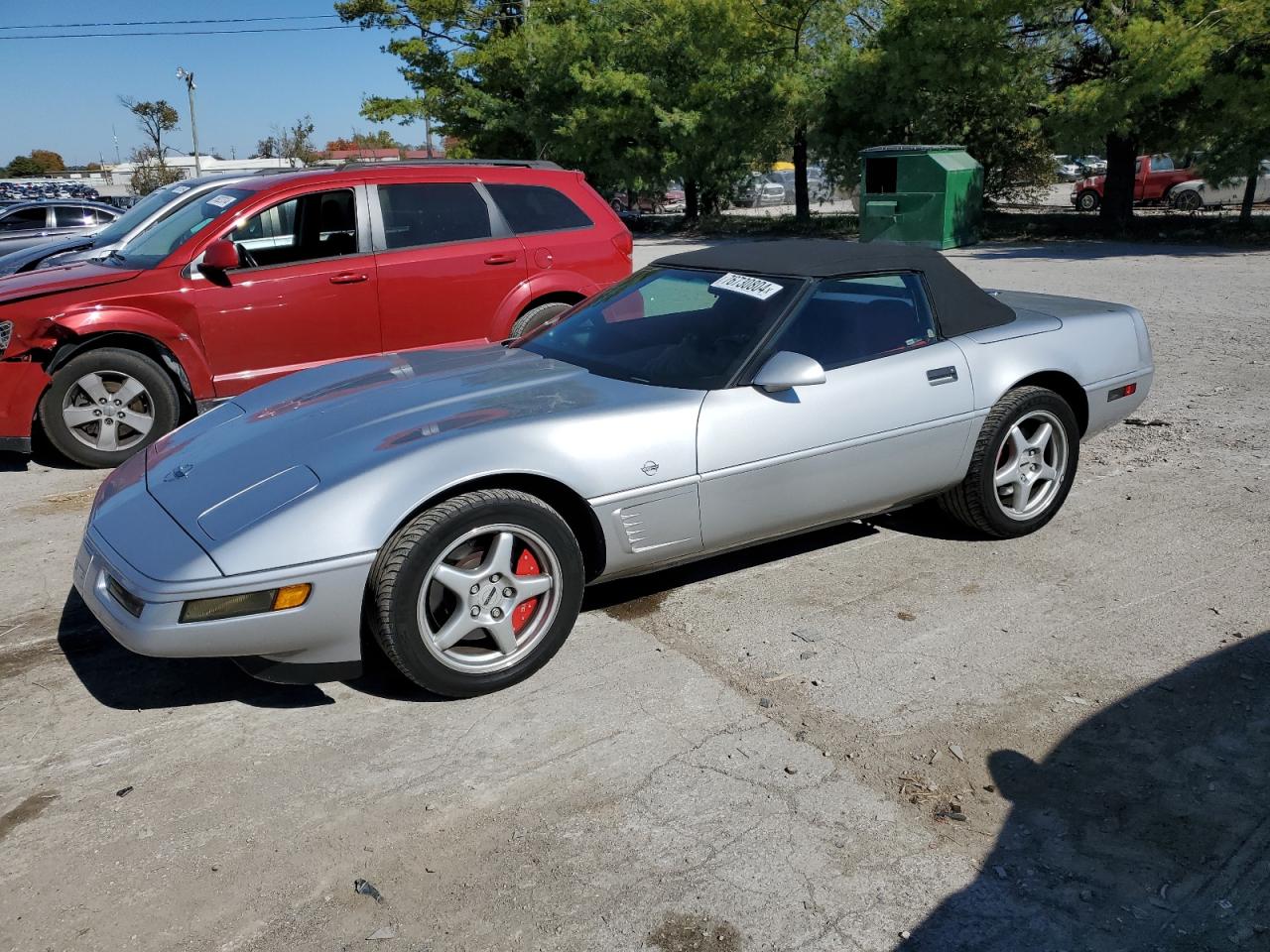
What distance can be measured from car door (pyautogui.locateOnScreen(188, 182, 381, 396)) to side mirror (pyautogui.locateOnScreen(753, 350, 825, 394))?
12.0ft

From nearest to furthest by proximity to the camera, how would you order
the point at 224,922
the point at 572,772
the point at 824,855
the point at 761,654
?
the point at 224,922 → the point at 824,855 → the point at 572,772 → the point at 761,654

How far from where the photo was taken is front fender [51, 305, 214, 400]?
6.25m

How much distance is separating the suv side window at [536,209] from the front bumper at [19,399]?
122 inches

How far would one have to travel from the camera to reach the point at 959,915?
101 inches

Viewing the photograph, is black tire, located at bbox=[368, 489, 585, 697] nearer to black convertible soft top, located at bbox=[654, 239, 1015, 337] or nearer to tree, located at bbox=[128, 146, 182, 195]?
black convertible soft top, located at bbox=[654, 239, 1015, 337]

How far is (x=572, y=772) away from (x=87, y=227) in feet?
54.1

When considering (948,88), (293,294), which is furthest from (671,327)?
(948,88)

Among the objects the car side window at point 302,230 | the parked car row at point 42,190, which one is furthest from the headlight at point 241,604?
the parked car row at point 42,190

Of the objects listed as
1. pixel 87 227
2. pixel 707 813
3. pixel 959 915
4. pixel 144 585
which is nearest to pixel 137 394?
pixel 144 585

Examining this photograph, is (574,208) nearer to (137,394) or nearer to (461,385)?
(137,394)

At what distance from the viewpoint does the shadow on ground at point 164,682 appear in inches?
144

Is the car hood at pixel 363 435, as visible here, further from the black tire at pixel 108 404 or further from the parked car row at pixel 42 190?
the parked car row at pixel 42 190

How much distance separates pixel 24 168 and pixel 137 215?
8737 centimetres

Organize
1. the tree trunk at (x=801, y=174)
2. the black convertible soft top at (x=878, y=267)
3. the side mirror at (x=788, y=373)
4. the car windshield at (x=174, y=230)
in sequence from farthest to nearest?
the tree trunk at (x=801, y=174) < the car windshield at (x=174, y=230) < the black convertible soft top at (x=878, y=267) < the side mirror at (x=788, y=373)
